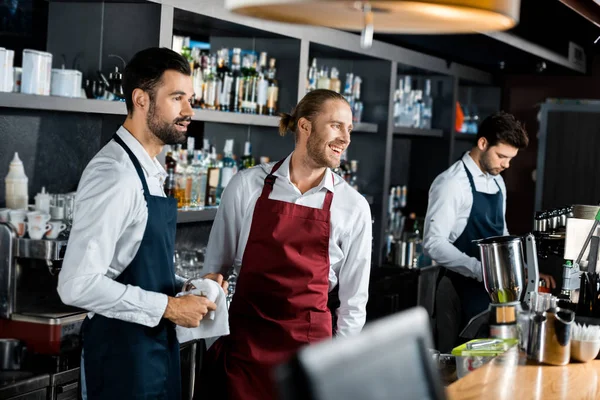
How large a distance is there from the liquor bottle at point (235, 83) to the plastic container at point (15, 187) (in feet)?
4.94

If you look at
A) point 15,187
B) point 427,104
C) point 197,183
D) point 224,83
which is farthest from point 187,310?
point 427,104

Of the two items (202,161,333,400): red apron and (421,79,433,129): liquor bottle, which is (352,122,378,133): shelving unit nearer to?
(421,79,433,129): liquor bottle

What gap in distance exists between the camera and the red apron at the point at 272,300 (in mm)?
2930

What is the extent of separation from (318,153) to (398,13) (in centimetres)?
152

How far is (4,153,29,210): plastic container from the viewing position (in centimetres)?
328

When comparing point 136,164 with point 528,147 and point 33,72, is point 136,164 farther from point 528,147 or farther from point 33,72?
point 528,147

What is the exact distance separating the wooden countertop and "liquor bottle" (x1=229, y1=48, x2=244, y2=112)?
2311 millimetres

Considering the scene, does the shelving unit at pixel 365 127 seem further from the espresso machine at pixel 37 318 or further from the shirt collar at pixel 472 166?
the espresso machine at pixel 37 318

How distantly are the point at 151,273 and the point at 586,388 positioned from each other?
1.34 metres

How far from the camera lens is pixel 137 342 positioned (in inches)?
101

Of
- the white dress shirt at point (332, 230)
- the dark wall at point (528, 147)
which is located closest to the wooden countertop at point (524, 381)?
the white dress shirt at point (332, 230)

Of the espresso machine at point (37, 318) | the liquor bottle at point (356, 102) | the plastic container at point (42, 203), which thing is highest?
the liquor bottle at point (356, 102)

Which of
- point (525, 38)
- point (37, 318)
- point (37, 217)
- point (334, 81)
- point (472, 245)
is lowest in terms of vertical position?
point (37, 318)

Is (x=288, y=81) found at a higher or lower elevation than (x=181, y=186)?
higher
